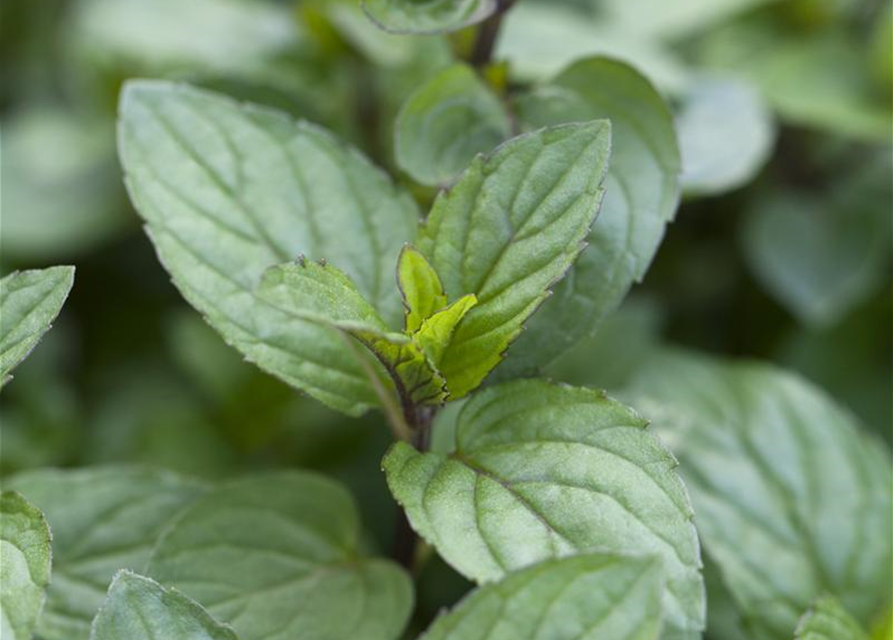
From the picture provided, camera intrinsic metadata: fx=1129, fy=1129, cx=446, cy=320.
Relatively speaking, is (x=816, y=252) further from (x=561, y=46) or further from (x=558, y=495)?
(x=558, y=495)

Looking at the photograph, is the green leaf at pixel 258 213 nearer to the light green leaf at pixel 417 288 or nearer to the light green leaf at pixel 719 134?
the light green leaf at pixel 417 288

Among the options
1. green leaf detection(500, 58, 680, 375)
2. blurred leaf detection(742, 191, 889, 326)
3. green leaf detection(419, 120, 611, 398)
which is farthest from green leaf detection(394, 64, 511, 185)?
blurred leaf detection(742, 191, 889, 326)

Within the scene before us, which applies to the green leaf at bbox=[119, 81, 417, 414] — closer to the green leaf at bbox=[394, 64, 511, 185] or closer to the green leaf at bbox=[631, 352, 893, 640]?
the green leaf at bbox=[394, 64, 511, 185]

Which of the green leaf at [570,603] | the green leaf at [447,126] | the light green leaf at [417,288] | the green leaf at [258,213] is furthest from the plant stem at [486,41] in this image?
the green leaf at [570,603]

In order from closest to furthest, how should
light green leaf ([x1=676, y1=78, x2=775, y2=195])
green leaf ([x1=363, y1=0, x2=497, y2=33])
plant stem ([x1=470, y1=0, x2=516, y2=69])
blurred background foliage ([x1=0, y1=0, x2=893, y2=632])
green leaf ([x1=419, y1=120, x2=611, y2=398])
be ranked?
1. green leaf ([x1=419, y1=120, x2=611, y2=398])
2. green leaf ([x1=363, y1=0, x2=497, y2=33])
3. plant stem ([x1=470, y1=0, x2=516, y2=69])
4. light green leaf ([x1=676, y1=78, x2=775, y2=195])
5. blurred background foliage ([x1=0, y1=0, x2=893, y2=632])

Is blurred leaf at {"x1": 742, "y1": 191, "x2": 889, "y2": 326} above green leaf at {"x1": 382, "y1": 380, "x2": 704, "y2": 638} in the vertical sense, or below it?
below

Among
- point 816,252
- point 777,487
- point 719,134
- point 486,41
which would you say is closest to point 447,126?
point 486,41
